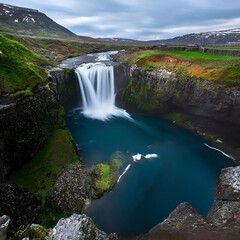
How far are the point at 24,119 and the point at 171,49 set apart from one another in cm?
3095

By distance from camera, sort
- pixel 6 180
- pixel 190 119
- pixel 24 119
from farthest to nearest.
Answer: pixel 190 119 < pixel 24 119 < pixel 6 180

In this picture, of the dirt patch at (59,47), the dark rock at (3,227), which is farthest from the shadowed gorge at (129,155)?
the dirt patch at (59,47)

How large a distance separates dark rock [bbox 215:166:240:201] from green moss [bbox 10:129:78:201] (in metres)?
9.63

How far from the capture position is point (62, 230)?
492 cm

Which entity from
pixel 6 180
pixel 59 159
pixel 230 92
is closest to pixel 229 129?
pixel 230 92

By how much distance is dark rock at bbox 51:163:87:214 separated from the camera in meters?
9.53

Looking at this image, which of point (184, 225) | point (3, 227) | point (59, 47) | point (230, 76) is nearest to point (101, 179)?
point (184, 225)

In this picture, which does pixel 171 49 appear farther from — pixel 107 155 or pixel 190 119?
pixel 107 155

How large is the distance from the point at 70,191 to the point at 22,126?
5.16m

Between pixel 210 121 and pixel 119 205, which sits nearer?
pixel 119 205

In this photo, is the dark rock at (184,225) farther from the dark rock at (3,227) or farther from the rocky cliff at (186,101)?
the rocky cliff at (186,101)

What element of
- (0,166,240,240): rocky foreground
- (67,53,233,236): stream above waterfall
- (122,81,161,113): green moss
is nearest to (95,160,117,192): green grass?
(67,53,233,236): stream above waterfall

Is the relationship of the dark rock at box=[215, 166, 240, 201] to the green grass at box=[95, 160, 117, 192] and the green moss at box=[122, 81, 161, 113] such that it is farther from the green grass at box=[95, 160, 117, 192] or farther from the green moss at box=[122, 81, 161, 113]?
the green moss at box=[122, 81, 161, 113]

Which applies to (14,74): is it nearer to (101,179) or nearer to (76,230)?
(101,179)
